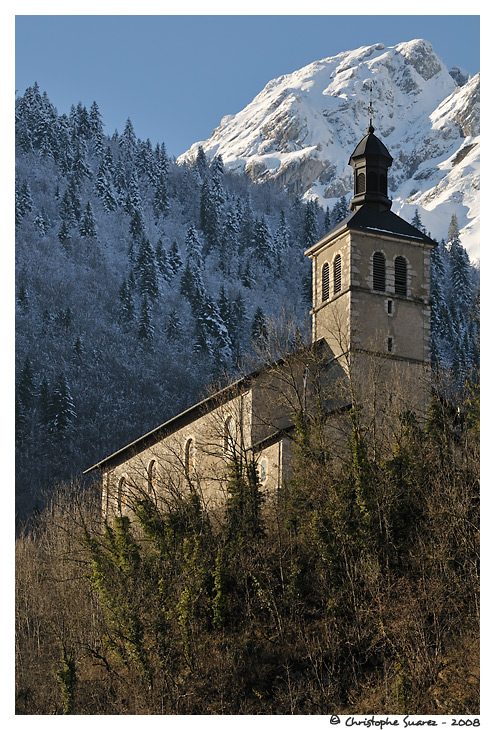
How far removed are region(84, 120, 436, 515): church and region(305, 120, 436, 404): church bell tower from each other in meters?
0.05

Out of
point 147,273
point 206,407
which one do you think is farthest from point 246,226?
point 206,407

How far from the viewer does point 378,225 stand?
48.4m

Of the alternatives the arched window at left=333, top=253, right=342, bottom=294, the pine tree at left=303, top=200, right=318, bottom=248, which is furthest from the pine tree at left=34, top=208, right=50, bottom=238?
the arched window at left=333, top=253, right=342, bottom=294

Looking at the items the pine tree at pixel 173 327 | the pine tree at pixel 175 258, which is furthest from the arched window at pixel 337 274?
the pine tree at pixel 175 258

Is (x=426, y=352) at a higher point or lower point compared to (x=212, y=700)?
A: higher

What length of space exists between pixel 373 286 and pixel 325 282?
3.17m

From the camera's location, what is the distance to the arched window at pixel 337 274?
47.7m

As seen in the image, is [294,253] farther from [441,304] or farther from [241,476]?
[241,476]

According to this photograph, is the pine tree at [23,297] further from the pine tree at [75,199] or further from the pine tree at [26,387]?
the pine tree at [75,199]

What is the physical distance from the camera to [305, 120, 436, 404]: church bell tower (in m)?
46.0

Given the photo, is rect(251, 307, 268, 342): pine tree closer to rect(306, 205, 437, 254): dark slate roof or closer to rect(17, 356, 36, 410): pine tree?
rect(306, 205, 437, 254): dark slate roof

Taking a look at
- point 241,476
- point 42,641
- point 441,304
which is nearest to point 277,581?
point 241,476
